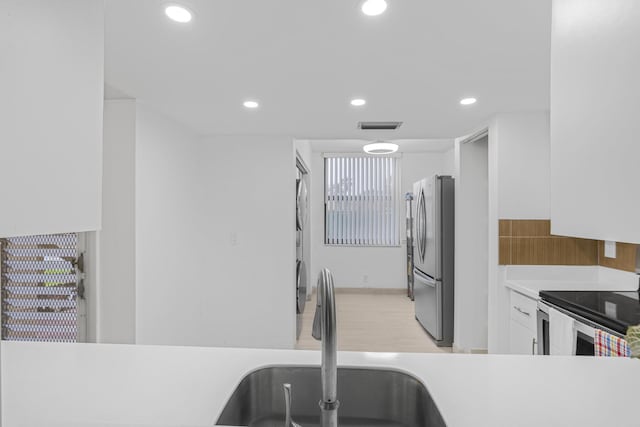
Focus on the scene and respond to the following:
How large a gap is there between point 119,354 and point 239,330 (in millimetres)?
2622

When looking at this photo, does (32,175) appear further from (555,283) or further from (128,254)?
(555,283)

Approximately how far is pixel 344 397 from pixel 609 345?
1.40m

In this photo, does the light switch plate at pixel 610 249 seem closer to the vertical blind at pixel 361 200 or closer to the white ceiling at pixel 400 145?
the white ceiling at pixel 400 145

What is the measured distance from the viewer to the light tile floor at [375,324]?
12.5 feet

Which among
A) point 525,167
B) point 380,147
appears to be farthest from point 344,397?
point 380,147

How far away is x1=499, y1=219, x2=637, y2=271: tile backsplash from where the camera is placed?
9.28 feet

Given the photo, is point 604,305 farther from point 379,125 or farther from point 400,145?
point 400,145

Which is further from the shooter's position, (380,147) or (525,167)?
(380,147)

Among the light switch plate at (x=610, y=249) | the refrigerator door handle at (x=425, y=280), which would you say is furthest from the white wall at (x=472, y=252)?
the light switch plate at (x=610, y=249)

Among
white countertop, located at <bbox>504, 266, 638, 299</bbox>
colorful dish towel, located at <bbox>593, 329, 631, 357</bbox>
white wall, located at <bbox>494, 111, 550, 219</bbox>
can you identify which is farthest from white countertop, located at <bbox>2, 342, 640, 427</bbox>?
white wall, located at <bbox>494, 111, 550, 219</bbox>

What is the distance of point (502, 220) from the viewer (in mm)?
2938

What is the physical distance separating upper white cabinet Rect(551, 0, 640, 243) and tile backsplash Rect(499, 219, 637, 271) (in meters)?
2.07

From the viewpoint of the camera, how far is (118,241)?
2467mm

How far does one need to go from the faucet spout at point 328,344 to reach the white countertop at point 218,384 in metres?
0.25
